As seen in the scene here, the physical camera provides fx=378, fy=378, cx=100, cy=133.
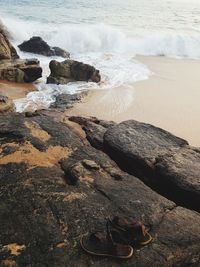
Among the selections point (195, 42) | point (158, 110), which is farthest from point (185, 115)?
point (195, 42)

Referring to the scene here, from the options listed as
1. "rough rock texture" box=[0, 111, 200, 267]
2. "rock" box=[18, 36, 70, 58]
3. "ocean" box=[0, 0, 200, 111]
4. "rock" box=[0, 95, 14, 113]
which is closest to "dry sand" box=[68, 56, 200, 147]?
"ocean" box=[0, 0, 200, 111]

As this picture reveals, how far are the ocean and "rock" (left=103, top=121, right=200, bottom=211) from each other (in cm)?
422

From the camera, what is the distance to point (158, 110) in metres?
9.02

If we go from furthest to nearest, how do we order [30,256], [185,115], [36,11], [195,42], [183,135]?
1. [36,11]
2. [195,42]
3. [185,115]
4. [183,135]
5. [30,256]

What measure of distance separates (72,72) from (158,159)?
713 cm

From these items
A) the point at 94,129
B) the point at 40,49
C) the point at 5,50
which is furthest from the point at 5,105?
the point at 40,49

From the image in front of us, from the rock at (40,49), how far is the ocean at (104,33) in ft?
1.51

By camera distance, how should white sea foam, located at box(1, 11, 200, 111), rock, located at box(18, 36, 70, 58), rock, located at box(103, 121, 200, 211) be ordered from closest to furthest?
rock, located at box(103, 121, 200, 211)
white sea foam, located at box(1, 11, 200, 111)
rock, located at box(18, 36, 70, 58)

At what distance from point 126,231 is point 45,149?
6.17 ft

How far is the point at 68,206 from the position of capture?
392cm

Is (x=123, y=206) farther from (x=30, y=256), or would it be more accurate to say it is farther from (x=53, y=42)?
(x=53, y=42)

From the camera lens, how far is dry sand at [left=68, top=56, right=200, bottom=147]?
27.3 feet

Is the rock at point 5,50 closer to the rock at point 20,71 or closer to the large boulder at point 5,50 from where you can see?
the large boulder at point 5,50

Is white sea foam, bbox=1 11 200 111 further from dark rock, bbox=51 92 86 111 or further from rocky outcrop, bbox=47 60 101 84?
dark rock, bbox=51 92 86 111
